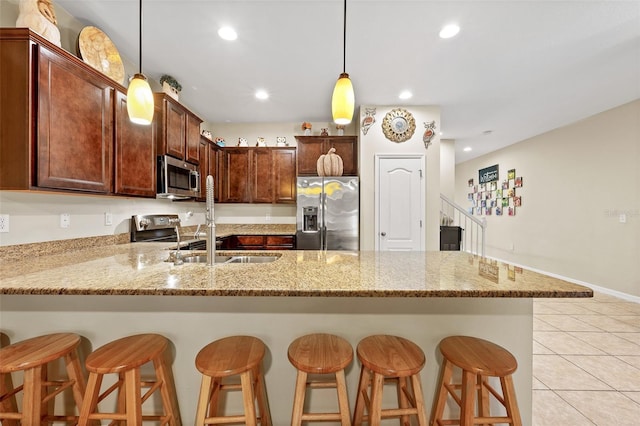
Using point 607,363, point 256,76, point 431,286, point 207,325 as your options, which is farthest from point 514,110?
point 207,325

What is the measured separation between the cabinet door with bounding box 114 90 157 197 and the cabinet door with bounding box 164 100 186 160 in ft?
0.47

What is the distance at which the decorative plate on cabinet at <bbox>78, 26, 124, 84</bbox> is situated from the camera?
2.04 m

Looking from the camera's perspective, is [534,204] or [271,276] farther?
[534,204]

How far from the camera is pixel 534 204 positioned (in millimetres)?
5133

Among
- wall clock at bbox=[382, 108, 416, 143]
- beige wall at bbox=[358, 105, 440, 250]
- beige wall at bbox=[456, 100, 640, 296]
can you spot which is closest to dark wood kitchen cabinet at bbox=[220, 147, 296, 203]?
beige wall at bbox=[358, 105, 440, 250]

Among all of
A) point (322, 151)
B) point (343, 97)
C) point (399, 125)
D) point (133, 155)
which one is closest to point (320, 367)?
point (343, 97)

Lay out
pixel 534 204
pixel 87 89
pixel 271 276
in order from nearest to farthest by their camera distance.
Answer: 1. pixel 271 276
2. pixel 87 89
3. pixel 534 204

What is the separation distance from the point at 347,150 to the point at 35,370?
3.76 m

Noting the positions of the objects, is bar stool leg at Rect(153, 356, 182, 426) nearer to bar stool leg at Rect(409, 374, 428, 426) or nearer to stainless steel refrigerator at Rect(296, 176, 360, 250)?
bar stool leg at Rect(409, 374, 428, 426)

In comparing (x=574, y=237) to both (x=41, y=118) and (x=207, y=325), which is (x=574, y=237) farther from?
(x=41, y=118)

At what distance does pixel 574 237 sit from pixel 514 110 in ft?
7.72

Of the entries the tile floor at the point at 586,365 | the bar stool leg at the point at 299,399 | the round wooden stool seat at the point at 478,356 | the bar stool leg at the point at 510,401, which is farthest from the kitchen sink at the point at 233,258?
the tile floor at the point at 586,365

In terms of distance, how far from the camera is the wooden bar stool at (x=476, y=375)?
3.47 feet

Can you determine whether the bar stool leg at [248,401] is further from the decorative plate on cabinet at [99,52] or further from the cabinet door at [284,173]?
the cabinet door at [284,173]
